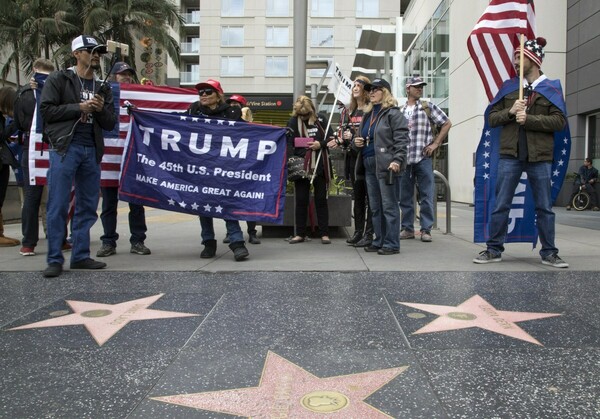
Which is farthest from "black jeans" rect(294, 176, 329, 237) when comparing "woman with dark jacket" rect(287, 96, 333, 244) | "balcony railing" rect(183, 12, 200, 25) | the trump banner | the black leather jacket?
"balcony railing" rect(183, 12, 200, 25)

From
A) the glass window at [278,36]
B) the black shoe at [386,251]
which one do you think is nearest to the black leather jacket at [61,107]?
the black shoe at [386,251]

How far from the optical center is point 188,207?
18.0 feet

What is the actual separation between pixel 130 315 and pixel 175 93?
366 centimetres

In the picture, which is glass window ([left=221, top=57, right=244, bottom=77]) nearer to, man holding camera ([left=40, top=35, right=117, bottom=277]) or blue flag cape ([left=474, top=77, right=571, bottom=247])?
man holding camera ([left=40, top=35, right=117, bottom=277])

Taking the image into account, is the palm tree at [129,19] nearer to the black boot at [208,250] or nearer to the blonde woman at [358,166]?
the blonde woman at [358,166]

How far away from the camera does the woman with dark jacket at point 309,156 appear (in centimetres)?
636

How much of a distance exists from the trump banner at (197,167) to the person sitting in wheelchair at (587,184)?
12.5m

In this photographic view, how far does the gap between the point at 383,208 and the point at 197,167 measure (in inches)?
81.7

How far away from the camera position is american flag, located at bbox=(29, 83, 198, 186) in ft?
18.5

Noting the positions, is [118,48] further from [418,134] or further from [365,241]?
[418,134]

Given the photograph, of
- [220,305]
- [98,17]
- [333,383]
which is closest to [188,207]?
[220,305]

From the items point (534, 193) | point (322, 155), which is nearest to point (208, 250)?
point (322, 155)

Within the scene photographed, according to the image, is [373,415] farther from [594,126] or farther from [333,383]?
[594,126]

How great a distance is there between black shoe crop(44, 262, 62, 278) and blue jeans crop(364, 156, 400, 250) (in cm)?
329
